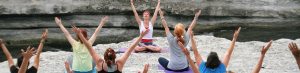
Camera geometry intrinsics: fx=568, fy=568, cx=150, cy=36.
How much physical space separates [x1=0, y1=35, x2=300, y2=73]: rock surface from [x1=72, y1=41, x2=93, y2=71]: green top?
1577 millimetres

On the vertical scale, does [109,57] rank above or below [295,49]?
below

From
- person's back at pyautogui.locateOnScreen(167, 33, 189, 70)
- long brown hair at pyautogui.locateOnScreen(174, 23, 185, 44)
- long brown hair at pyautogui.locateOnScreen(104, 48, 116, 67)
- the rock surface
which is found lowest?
the rock surface

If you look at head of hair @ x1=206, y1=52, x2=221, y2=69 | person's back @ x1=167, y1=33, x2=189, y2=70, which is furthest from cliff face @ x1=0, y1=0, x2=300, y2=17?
head of hair @ x1=206, y1=52, x2=221, y2=69

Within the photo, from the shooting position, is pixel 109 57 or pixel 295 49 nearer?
pixel 295 49

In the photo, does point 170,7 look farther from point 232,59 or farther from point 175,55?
point 175,55

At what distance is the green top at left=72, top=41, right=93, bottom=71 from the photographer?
7.95 meters

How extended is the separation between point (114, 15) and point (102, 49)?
23.4 feet

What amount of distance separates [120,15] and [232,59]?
28.3 feet

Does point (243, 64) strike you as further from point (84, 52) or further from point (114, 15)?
point (114, 15)

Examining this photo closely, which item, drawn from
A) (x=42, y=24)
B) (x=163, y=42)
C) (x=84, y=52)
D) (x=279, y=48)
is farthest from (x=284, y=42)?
(x=42, y=24)

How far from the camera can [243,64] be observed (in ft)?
34.8

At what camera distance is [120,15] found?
19.3 metres

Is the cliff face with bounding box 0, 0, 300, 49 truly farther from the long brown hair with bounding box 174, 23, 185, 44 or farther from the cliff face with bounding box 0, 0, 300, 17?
the long brown hair with bounding box 174, 23, 185, 44

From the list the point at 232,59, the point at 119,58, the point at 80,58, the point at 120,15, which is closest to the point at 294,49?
the point at 119,58
